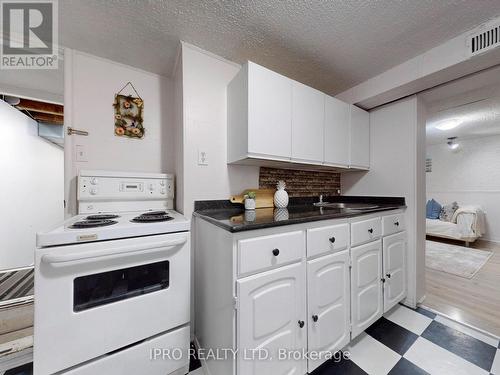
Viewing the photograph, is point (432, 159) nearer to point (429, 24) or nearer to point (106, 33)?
point (429, 24)

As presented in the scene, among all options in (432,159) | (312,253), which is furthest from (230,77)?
(432,159)

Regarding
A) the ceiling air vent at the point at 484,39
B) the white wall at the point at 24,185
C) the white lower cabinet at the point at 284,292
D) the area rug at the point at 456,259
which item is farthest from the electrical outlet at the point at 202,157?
the area rug at the point at 456,259

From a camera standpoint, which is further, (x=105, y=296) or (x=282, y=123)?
(x=282, y=123)

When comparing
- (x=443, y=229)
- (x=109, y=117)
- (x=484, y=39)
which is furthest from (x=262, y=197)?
(x=443, y=229)

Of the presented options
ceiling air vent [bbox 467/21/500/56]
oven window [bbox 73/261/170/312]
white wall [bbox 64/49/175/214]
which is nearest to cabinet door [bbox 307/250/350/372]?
oven window [bbox 73/261/170/312]

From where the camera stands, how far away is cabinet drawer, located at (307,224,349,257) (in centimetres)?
108

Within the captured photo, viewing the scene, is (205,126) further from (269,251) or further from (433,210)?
(433,210)

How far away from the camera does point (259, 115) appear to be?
1.29 meters

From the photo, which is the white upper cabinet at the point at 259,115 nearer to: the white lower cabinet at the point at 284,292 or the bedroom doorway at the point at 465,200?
the white lower cabinet at the point at 284,292

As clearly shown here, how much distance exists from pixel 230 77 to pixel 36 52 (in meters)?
1.37

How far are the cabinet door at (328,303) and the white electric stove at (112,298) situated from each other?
2.27 ft

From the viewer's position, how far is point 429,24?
124cm

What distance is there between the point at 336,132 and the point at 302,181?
0.57 metres

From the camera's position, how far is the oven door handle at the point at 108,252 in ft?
2.57
